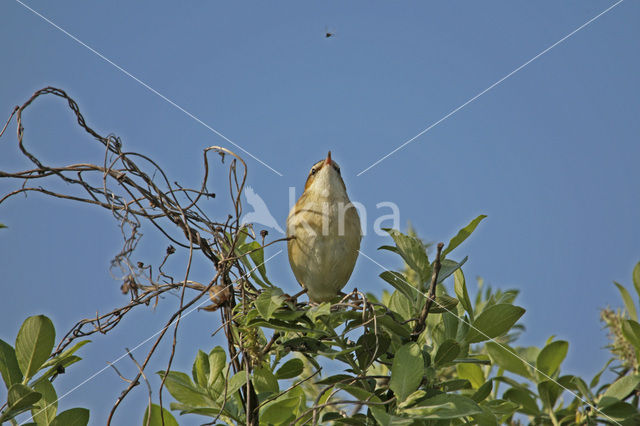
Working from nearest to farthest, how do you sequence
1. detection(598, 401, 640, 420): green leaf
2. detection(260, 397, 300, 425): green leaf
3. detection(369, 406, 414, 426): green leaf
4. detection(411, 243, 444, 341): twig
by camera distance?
1. detection(369, 406, 414, 426): green leaf
2. detection(411, 243, 444, 341): twig
3. detection(260, 397, 300, 425): green leaf
4. detection(598, 401, 640, 420): green leaf

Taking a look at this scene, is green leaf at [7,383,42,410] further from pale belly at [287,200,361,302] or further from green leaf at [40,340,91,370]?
pale belly at [287,200,361,302]

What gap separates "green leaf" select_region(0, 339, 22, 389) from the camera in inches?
83.4

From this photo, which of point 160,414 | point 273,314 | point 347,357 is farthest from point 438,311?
point 160,414

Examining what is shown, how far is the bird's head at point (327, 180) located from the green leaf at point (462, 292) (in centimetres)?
112

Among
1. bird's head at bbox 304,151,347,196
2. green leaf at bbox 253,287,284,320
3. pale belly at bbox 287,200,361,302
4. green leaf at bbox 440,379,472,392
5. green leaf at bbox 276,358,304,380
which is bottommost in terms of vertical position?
green leaf at bbox 440,379,472,392

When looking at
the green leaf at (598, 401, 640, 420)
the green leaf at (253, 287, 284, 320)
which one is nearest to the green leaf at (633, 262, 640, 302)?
the green leaf at (598, 401, 640, 420)

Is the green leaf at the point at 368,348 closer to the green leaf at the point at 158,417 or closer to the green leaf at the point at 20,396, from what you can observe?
the green leaf at the point at 158,417

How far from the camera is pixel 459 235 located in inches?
81.9

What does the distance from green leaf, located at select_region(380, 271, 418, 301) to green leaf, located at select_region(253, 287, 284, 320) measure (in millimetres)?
355

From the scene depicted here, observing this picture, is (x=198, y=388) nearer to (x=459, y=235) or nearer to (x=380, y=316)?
(x=380, y=316)

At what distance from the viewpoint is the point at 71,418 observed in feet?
6.94

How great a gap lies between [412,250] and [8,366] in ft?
4.39

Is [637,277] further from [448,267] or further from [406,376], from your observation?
[406,376]

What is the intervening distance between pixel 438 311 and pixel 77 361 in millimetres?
1232
